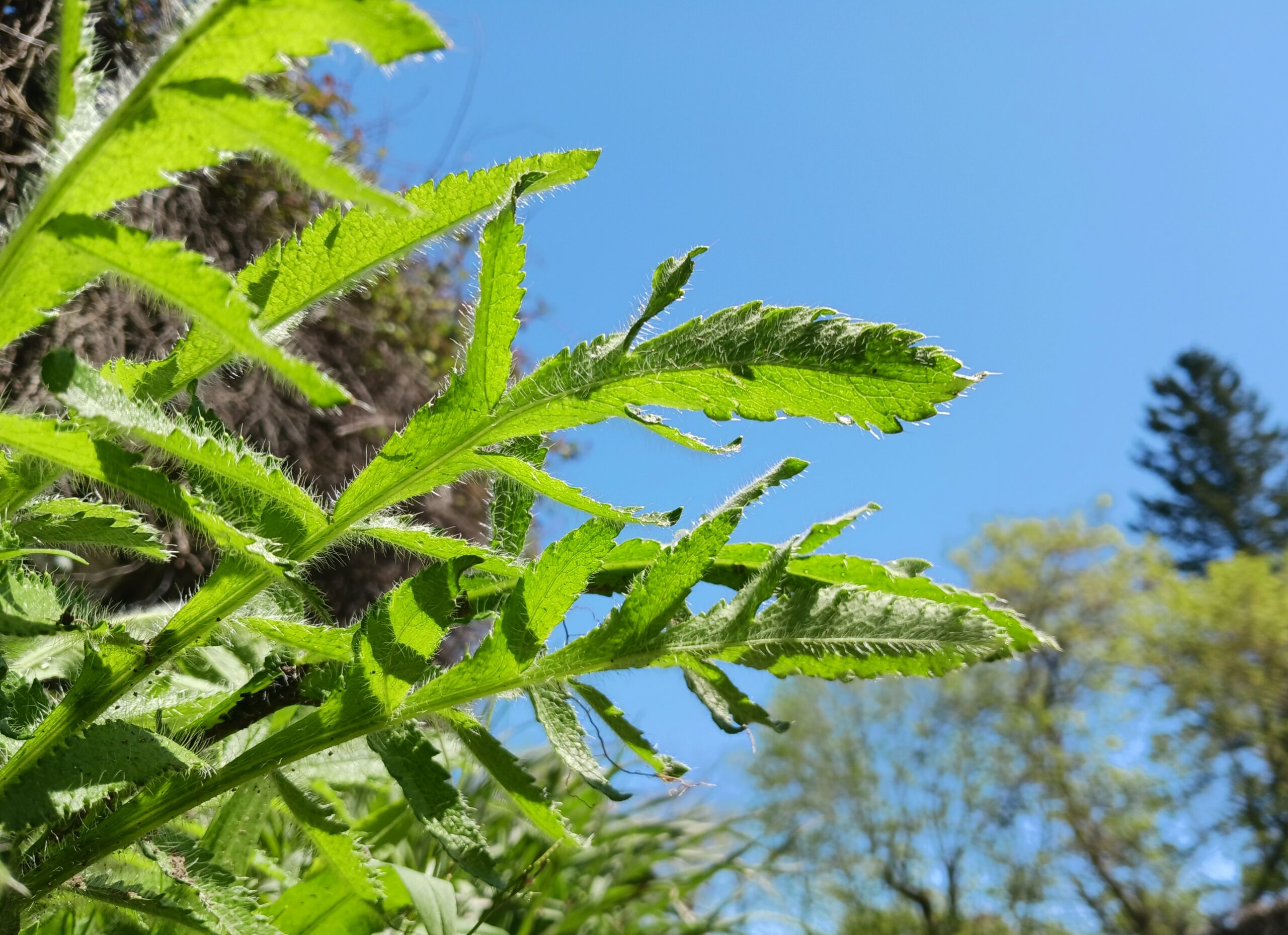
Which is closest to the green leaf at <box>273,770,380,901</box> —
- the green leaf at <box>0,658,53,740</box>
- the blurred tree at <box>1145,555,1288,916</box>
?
the green leaf at <box>0,658,53,740</box>

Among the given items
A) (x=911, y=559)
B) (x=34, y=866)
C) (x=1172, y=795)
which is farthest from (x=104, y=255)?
(x=1172, y=795)

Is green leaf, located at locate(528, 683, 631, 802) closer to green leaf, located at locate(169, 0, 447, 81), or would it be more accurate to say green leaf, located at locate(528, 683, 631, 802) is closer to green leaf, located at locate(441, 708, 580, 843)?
green leaf, located at locate(441, 708, 580, 843)

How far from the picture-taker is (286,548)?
403mm

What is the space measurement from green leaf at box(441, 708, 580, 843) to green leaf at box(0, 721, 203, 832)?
122mm

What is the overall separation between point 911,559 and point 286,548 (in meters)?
0.34

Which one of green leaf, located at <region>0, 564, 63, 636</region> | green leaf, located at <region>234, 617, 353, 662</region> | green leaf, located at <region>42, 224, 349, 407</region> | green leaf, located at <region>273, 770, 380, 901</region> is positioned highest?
green leaf, located at <region>42, 224, 349, 407</region>

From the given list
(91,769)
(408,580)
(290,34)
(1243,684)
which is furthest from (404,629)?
(1243,684)

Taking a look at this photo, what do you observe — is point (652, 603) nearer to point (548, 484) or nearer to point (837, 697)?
point (548, 484)

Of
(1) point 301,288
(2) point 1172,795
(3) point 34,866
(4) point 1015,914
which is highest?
A: (2) point 1172,795

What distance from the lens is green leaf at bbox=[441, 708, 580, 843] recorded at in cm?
40

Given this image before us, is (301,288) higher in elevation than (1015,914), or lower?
lower

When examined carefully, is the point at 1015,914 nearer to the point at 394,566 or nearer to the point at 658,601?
the point at 394,566

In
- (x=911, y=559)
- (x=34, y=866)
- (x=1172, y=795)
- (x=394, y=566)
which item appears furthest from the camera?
(x=1172, y=795)

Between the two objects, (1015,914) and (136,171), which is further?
(1015,914)
